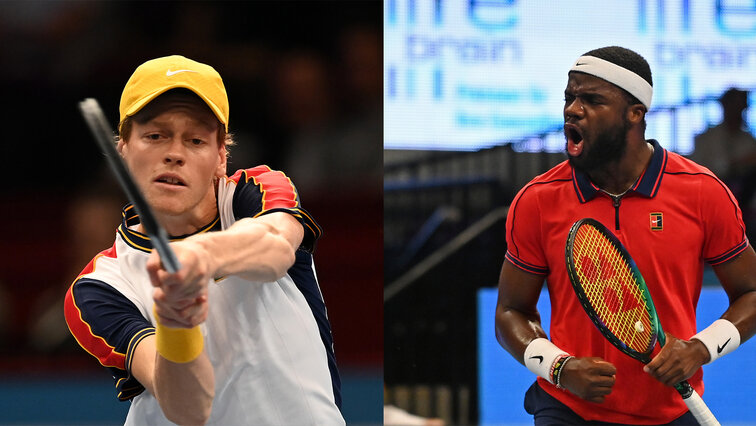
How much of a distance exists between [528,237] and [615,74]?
0.54m

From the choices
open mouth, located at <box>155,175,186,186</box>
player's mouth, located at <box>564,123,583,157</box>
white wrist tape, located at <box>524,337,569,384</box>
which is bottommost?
white wrist tape, located at <box>524,337,569,384</box>

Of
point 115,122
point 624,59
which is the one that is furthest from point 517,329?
point 115,122

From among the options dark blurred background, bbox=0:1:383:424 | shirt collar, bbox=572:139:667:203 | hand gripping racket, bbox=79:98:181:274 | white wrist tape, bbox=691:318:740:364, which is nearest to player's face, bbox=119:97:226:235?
hand gripping racket, bbox=79:98:181:274

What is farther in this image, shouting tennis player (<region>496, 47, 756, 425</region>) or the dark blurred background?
the dark blurred background

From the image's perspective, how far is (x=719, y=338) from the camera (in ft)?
9.16

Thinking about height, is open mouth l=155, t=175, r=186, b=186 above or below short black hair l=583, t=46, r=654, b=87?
below

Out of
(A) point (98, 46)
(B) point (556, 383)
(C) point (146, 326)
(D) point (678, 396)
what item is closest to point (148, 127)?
(C) point (146, 326)

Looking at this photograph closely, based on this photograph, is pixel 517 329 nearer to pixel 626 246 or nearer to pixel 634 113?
pixel 626 246

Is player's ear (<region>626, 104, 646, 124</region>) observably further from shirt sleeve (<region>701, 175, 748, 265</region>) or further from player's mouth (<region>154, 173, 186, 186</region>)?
player's mouth (<region>154, 173, 186, 186</region>)

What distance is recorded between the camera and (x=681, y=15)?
3840 millimetres

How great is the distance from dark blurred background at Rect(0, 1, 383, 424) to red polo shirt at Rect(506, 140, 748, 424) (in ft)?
4.66

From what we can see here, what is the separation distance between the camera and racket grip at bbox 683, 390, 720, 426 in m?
2.60

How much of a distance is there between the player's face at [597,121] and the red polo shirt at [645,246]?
8cm

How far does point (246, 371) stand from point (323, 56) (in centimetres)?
258
